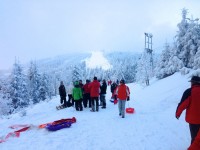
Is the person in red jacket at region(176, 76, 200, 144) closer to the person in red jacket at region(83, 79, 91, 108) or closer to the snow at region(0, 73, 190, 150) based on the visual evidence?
the snow at region(0, 73, 190, 150)

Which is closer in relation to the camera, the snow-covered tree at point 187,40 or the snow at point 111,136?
the snow at point 111,136

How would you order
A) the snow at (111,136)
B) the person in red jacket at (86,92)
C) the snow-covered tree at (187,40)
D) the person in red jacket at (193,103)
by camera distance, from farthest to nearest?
1. the snow-covered tree at (187,40)
2. the person in red jacket at (86,92)
3. the snow at (111,136)
4. the person in red jacket at (193,103)

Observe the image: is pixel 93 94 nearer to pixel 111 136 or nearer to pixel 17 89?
pixel 111 136

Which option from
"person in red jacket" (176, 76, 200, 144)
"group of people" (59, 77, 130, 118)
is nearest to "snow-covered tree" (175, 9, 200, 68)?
"group of people" (59, 77, 130, 118)

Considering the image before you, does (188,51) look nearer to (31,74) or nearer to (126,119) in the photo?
(126,119)

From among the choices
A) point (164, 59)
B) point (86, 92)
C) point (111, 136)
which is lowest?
point (111, 136)

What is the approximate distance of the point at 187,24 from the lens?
3403cm

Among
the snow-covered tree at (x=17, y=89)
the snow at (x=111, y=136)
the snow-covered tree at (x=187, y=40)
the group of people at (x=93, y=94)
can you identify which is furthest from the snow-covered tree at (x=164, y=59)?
the snow at (x=111, y=136)

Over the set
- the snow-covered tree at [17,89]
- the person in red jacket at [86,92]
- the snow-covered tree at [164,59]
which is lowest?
the snow-covered tree at [17,89]

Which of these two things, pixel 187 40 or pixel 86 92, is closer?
pixel 86 92

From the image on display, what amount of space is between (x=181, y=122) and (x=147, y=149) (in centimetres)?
465

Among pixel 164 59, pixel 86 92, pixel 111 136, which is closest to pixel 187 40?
pixel 164 59

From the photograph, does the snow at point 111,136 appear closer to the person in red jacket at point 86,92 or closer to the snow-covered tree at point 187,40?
the person in red jacket at point 86,92

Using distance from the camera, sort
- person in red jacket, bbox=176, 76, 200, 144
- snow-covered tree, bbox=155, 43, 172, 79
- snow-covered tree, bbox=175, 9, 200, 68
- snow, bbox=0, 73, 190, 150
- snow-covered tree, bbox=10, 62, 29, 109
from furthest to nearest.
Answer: snow-covered tree, bbox=10, 62, 29, 109 < snow-covered tree, bbox=155, 43, 172, 79 < snow-covered tree, bbox=175, 9, 200, 68 < snow, bbox=0, 73, 190, 150 < person in red jacket, bbox=176, 76, 200, 144
